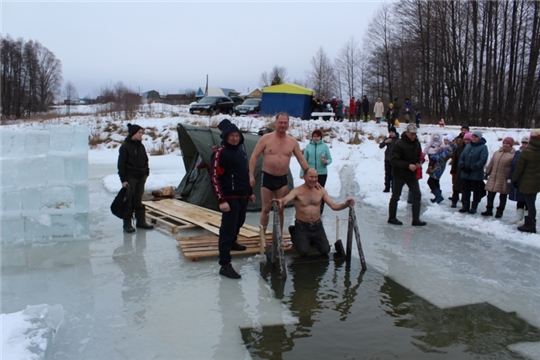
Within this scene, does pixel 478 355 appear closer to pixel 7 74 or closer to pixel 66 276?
pixel 66 276

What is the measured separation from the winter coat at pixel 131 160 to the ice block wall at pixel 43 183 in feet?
1.76

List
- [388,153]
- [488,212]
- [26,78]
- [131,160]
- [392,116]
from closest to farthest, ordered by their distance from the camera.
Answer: [131,160] → [488,212] → [388,153] → [392,116] → [26,78]

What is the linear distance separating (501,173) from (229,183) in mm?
5504

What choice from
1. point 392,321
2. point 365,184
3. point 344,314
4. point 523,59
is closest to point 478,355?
point 392,321

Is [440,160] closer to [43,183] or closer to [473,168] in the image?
[473,168]

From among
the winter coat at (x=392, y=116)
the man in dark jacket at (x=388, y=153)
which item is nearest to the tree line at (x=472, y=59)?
the winter coat at (x=392, y=116)

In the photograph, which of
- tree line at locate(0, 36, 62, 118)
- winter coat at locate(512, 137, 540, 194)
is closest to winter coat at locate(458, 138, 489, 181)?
winter coat at locate(512, 137, 540, 194)

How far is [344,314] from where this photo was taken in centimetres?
420

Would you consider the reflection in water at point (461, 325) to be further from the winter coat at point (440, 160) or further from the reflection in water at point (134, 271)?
the winter coat at point (440, 160)

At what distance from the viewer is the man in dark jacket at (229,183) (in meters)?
5.03

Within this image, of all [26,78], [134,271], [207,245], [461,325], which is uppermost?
[26,78]

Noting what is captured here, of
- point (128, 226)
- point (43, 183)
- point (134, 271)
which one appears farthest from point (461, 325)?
point (43, 183)

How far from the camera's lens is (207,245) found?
6.09 m

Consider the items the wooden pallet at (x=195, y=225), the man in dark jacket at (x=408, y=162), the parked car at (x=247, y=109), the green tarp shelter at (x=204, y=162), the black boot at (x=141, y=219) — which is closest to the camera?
the wooden pallet at (x=195, y=225)
